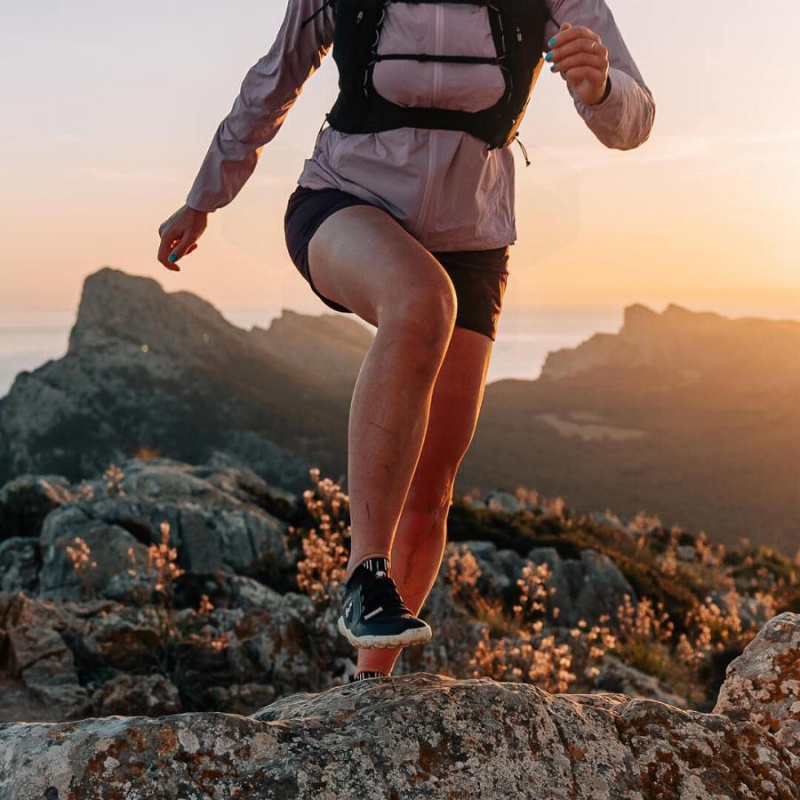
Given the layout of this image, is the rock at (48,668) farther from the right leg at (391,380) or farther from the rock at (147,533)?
the right leg at (391,380)

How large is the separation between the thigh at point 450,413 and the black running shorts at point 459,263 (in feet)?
0.20

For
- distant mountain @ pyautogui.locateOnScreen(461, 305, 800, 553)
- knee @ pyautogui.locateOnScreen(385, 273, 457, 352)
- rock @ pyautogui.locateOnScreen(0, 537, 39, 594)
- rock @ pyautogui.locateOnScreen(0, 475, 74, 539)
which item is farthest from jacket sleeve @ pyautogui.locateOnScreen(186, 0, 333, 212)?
distant mountain @ pyautogui.locateOnScreen(461, 305, 800, 553)

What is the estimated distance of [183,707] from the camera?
553 cm

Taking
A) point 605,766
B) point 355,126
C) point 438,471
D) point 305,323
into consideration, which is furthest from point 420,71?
point 305,323

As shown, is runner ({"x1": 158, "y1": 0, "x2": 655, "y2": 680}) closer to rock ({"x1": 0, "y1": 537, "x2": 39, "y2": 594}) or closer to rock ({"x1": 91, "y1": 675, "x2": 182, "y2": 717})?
rock ({"x1": 91, "y1": 675, "x2": 182, "y2": 717})

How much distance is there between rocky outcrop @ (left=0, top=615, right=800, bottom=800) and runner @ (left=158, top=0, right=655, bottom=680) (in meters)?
0.32

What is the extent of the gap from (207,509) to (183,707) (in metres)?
6.27

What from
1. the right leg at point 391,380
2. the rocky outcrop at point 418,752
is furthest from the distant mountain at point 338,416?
the rocky outcrop at point 418,752

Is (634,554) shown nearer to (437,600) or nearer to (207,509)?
(207,509)

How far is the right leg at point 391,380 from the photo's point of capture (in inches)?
103

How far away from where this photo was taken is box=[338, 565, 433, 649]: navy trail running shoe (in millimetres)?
2510

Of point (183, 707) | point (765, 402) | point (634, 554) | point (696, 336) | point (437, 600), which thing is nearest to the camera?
point (183, 707)

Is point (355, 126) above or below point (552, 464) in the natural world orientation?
above

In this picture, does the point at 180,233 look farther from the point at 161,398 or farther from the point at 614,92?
the point at 161,398
